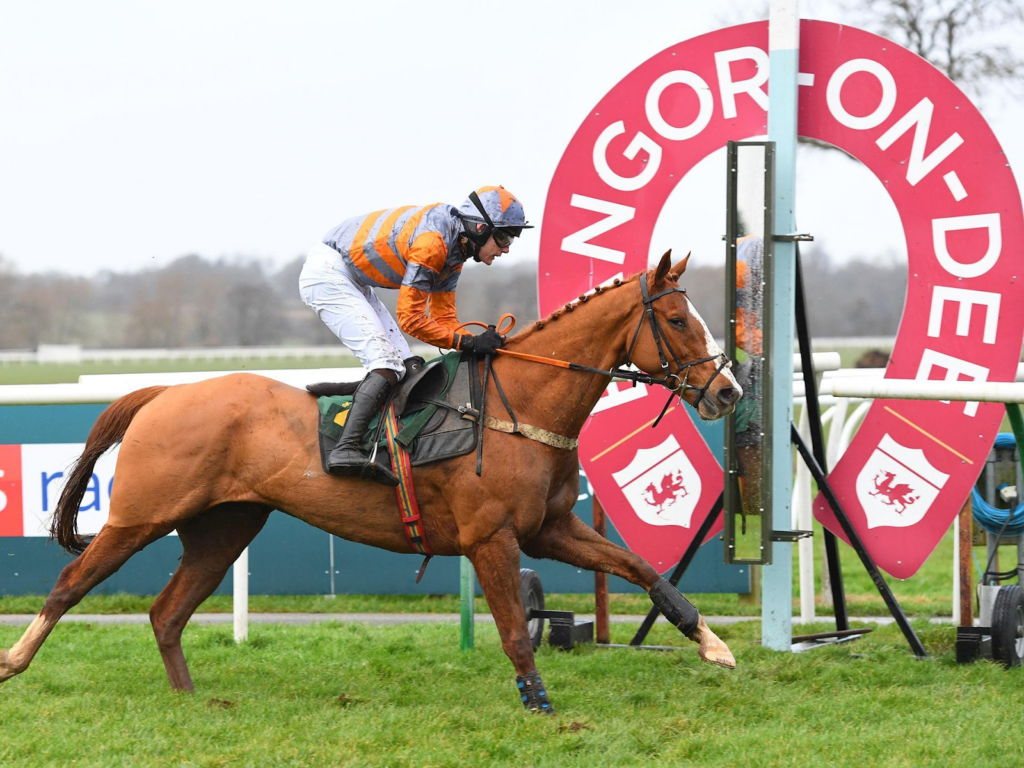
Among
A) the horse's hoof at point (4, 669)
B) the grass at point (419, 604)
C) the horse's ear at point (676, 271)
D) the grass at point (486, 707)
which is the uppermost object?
the horse's ear at point (676, 271)

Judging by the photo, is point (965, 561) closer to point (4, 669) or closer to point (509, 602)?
point (509, 602)

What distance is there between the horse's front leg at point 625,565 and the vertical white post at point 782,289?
0.85m

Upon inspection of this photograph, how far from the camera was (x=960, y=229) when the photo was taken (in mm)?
5441

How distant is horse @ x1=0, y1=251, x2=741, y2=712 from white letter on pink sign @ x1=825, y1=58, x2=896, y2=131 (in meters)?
1.53

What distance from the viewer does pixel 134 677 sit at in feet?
17.2

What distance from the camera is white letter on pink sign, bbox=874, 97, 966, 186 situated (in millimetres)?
5453

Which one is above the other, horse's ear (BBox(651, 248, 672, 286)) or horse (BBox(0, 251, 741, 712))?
horse's ear (BBox(651, 248, 672, 286))

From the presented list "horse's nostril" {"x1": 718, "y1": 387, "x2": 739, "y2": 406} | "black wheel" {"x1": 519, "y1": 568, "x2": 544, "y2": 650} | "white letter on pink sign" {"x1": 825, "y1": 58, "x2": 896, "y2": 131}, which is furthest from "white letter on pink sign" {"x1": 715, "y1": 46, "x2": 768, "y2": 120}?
"black wheel" {"x1": 519, "y1": 568, "x2": 544, "y2": 650}

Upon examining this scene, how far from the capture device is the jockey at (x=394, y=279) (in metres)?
4.68

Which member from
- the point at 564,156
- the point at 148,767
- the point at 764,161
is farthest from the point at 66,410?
the point at 764,161

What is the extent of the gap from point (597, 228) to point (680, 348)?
1638 mm

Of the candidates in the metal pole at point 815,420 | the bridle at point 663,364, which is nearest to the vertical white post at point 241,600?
the bridle at point 663,364

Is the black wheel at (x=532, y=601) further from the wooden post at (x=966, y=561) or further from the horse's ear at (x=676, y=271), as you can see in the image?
the wooden post at (x=966, y=561)

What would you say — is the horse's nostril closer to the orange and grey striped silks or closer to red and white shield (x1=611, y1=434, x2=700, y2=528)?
the orange and grey striped silks
